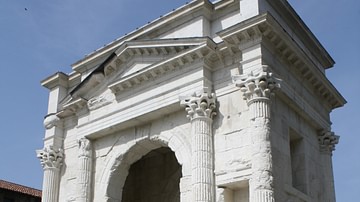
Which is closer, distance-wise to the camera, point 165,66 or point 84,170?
point 165,66

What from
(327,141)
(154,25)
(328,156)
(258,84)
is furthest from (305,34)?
(154,25)

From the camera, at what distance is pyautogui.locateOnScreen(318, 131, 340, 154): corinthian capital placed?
59.0ft

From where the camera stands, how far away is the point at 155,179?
2161cm

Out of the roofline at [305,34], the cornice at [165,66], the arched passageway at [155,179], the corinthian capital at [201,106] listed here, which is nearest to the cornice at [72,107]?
the cornice at [165,66]

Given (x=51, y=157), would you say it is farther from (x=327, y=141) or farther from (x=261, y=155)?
(x=327, y=141)

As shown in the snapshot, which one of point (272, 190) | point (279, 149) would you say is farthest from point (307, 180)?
point (272, 190)

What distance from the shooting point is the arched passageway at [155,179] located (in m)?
21.2

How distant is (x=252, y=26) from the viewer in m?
14.9

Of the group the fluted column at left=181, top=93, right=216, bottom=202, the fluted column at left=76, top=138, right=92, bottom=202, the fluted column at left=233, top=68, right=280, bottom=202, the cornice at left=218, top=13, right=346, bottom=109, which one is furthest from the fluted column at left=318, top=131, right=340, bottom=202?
the fluted column at left=76, top=138, right=92, bottom=202

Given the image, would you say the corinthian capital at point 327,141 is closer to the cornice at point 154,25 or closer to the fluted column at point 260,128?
the fluted column at point 260,128

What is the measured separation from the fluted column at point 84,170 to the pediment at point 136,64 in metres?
1.44

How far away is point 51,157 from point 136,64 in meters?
4.46

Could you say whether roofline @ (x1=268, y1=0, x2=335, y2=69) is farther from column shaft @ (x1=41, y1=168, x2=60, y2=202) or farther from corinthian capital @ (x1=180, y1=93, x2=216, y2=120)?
column shaft @ (x1=41, y1=168, x2=60, y2=202)

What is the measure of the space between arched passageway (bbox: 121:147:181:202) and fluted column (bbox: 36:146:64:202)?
10.8 ft
